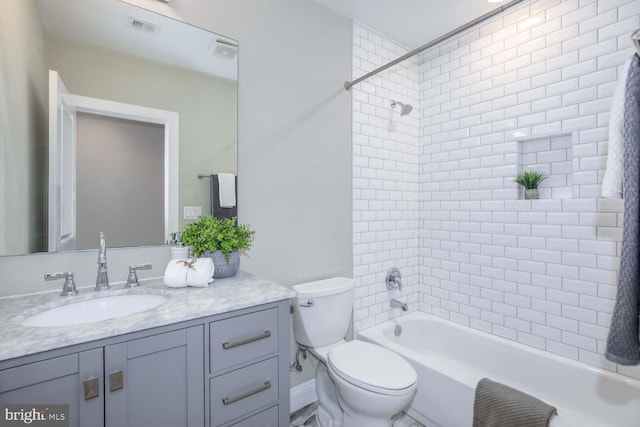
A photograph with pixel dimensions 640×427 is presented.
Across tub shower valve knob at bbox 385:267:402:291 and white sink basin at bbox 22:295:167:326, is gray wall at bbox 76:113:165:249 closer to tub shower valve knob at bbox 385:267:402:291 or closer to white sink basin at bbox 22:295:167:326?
white sink basin at bbox 22:295:167:326

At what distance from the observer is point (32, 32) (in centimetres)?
129

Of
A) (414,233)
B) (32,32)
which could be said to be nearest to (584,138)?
(414,233)

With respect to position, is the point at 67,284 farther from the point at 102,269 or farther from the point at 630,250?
the point at 630,250

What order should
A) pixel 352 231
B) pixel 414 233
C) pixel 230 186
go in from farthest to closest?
1. pixel 414 233
2. pixel 352 231
3. pixel 230 186

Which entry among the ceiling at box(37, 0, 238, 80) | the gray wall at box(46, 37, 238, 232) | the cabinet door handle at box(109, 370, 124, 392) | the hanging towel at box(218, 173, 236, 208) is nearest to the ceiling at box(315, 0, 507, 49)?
the ceiling at box(37, 0, 238, 80)

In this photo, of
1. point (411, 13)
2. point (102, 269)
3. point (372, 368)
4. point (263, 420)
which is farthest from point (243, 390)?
point (411, 13)

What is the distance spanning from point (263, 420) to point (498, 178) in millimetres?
2131

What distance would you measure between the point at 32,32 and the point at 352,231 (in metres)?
1.99

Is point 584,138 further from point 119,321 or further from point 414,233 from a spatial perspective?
point 119,321

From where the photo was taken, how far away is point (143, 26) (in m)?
1.52

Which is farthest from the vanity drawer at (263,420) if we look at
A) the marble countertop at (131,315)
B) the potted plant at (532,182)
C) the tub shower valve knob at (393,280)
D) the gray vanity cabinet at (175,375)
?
the potted plant at (532,182)

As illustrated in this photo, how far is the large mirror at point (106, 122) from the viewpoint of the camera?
4.12 feet

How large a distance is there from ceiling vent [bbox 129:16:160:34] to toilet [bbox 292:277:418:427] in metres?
1.59

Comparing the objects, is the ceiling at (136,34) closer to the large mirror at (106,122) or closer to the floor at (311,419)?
the large mirror at (106,122)
